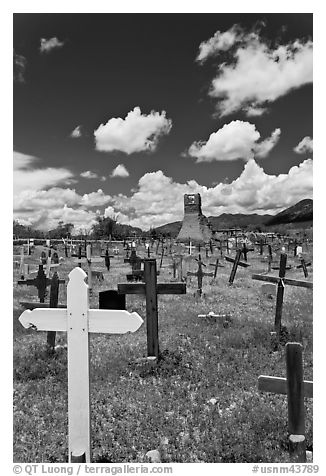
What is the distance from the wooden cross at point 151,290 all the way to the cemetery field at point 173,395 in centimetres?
39

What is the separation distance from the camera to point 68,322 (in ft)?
11.7

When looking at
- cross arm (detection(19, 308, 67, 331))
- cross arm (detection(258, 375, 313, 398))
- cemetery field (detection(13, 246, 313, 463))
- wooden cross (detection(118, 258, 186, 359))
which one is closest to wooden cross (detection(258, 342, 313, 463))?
cross arm (detection(258, 375, 313, 398))

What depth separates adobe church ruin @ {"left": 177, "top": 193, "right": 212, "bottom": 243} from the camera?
41.0 metres

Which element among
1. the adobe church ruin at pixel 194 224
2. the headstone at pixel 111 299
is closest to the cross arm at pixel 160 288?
the headstone at pixel 111 299

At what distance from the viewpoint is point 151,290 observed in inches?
292

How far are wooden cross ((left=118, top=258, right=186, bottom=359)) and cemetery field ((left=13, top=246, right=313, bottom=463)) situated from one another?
1.27 feet

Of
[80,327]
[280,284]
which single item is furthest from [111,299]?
[80,327]

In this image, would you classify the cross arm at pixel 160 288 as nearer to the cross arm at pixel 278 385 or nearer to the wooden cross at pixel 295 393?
the cross arm at pixel 278 385

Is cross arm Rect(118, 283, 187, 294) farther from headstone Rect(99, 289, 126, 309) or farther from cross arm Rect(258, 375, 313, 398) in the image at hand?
cross arm Rect(258, 375, 313, 398)

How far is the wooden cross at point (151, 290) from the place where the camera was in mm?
7121

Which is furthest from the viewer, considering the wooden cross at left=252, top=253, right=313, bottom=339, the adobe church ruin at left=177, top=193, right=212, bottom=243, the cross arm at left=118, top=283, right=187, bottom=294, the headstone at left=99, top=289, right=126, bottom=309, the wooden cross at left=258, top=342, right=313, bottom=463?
the adobe church ruin at left=177, top=193, right=212, bottom=243

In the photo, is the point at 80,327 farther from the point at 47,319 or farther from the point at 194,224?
the point at 194,224

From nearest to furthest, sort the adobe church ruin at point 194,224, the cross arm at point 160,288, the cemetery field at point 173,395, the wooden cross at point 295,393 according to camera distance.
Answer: the wooden cross at point 295,393 → the cemetery field at point 173,395 → the cross arm at point 160,288 → the adobe church ruin at point 194,224

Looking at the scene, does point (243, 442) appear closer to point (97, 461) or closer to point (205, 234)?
point (97, 461)
